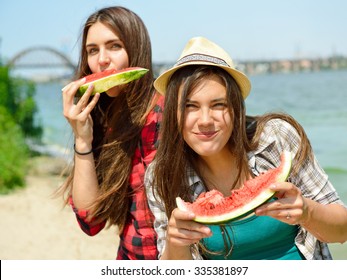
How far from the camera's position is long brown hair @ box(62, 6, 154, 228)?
347cm

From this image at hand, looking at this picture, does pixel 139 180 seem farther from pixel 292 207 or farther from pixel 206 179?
pixel 292 207

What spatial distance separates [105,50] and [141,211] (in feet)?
3.56

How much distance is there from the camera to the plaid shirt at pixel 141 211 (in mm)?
3365

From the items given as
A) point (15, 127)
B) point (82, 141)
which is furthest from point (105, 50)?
point (15, 127)

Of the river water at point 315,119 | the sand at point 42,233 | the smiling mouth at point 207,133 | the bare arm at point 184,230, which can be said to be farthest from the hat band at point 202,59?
the sand at point 42,233

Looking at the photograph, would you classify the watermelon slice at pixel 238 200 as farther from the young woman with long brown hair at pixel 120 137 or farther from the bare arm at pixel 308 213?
the young woman with long brown hair at pixel 120 137

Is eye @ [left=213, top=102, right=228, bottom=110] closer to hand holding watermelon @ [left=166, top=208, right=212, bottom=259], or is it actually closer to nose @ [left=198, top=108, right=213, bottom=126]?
→ nose @ [left=198, top=108, right=213, bottom=126]

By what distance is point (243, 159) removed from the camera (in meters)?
2.93

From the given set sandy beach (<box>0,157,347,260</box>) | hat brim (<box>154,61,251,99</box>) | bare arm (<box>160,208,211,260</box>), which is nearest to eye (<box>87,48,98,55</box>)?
hat brim (<box>154,61,251,99</box>)

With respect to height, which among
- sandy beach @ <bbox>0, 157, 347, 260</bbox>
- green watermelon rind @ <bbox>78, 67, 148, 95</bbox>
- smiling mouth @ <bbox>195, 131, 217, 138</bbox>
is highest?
green watermelon rind @ <bbox>78, 67, 148, 95</bbox>

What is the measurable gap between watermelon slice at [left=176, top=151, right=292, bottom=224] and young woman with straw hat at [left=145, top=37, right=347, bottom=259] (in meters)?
0.09

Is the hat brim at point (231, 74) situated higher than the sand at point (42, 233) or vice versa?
the hat brim at point (231, 74)

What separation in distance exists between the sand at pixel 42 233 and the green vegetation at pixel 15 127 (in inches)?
15.6

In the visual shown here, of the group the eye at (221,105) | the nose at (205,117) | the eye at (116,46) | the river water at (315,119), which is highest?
the eye at (116,46)
